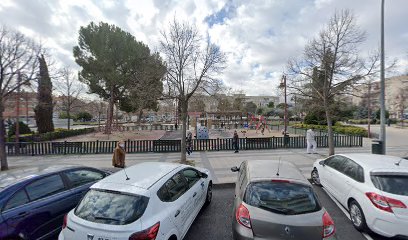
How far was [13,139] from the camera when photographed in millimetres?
16734

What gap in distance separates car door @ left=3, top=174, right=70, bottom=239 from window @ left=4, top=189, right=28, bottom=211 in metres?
0.06

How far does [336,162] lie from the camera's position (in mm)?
5953

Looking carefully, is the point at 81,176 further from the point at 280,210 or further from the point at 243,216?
the point at 280,210

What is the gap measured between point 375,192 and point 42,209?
20.6ft

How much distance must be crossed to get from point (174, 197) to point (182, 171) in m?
0.85

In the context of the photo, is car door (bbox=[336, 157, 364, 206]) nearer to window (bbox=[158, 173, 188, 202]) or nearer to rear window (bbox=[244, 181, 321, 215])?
rear window (bbox=[244, 181, 321, 215])

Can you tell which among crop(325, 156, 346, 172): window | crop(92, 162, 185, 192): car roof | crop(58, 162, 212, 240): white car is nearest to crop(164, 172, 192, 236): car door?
crop(58, 162, 212, 240): white car

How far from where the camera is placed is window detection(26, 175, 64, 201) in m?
3.77

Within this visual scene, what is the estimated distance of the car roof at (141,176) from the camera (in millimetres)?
3331

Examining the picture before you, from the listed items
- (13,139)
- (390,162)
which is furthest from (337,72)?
(13,139)

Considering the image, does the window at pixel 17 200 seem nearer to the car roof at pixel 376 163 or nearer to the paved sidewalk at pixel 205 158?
the paved sidewalk at pixel 205 158

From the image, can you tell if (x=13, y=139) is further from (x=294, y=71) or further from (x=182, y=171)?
(x=294, y=71)

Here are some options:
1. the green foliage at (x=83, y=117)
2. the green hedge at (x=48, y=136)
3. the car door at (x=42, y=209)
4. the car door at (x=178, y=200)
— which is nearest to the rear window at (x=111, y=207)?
the car door at (x=178, y=200)

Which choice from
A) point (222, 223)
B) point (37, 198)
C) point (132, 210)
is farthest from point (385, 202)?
point (37, 198)
